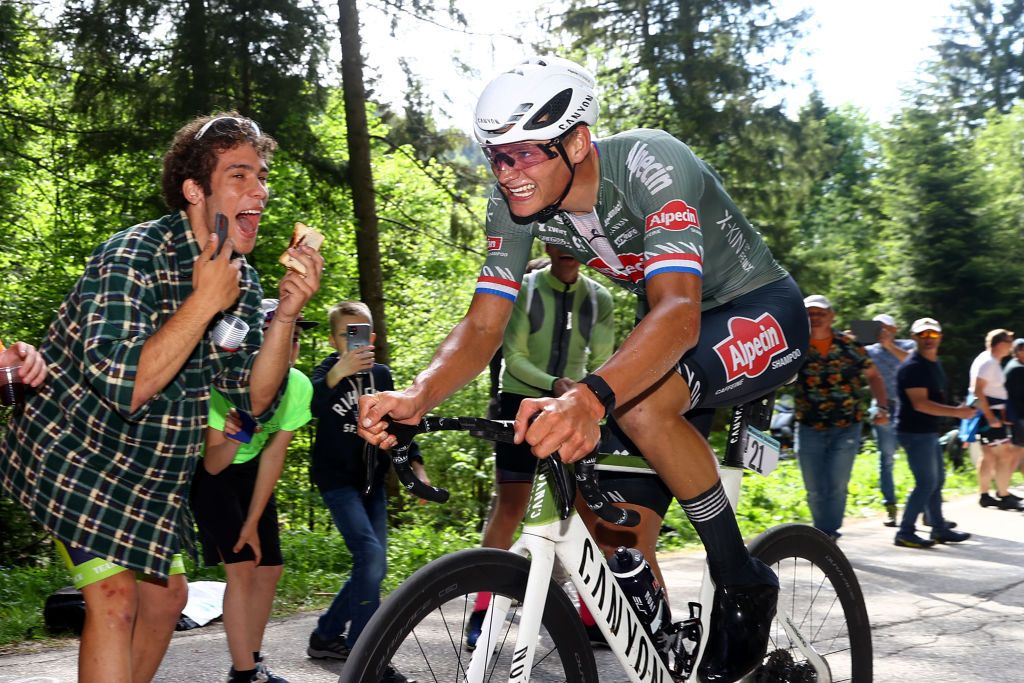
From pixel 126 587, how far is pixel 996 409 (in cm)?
1167

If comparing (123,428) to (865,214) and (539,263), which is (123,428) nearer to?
(539,263)

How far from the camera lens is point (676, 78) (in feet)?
80.7

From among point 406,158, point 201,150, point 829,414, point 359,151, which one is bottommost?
point 829,414

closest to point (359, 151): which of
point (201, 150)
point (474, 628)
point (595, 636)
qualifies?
point (595, 636)

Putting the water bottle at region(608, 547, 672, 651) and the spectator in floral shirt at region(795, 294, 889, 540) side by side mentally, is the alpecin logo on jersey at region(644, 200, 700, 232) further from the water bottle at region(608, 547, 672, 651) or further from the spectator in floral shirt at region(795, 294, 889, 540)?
the spectator in floral shirt at region(795, 294, 889, 540)

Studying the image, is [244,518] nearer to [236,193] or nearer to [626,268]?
[236,193]

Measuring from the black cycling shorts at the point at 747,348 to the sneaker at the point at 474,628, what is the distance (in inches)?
34.6

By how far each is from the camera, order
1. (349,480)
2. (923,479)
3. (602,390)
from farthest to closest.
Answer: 1. (923,479)
2. (349,480)
3. (602,390)

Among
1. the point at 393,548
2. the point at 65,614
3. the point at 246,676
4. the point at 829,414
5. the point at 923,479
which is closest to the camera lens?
the point at 246,676

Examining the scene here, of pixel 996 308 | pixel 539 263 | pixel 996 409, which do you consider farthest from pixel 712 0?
pixel 539 263

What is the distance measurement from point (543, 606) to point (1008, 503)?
35.9ft

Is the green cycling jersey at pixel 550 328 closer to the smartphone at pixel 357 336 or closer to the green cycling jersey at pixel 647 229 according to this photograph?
the smartphone at pixel 357 336

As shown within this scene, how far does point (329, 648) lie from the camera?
5285mm

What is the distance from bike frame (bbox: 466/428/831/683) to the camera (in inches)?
106
